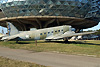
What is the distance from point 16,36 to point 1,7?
33965 mm

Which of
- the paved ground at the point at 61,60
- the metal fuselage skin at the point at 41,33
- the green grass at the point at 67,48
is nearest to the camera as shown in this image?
the paved ground at the point at 61,60

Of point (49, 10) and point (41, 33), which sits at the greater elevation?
point (49, 10)

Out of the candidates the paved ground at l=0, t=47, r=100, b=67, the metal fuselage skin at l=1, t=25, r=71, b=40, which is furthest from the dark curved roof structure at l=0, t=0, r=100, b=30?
the paved ground at l=0, t=47, r=100, b=67

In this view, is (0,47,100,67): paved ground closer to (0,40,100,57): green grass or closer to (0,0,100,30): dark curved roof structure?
(0,40,100,57): green grass

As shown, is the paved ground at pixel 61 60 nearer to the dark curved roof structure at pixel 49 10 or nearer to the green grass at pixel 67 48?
the green grass at pixel 67 48

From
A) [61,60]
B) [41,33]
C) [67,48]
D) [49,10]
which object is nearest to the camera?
[61,60]

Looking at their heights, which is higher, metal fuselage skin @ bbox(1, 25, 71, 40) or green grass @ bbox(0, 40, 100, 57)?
metal fuselage skin @ bbox(1, 25, 71, 40)

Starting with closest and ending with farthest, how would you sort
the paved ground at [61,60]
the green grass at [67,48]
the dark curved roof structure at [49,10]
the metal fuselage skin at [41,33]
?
the paved ground at [61,60] < the green grass at [67,48] < the metal fuselage skin at [41,33] < the dark curved roof structure at [49,10]

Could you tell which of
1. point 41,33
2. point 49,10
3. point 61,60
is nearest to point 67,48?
point 61,60

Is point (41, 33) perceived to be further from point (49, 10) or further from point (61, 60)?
point (49, 10)

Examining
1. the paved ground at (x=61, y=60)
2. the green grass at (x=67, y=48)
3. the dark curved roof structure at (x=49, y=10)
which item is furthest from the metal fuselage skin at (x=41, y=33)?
the dark curved roof structure at (x=49, y=10)

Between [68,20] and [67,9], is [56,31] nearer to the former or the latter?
[67,9]

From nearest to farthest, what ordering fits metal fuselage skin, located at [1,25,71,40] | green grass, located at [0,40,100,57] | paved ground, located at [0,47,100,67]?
paved ground, located at [0,47,100,67], green grass, located at [0,40,100,57], metal fuselage skin, located at [1,25,71,40]

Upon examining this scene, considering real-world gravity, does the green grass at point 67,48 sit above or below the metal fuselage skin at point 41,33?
below
